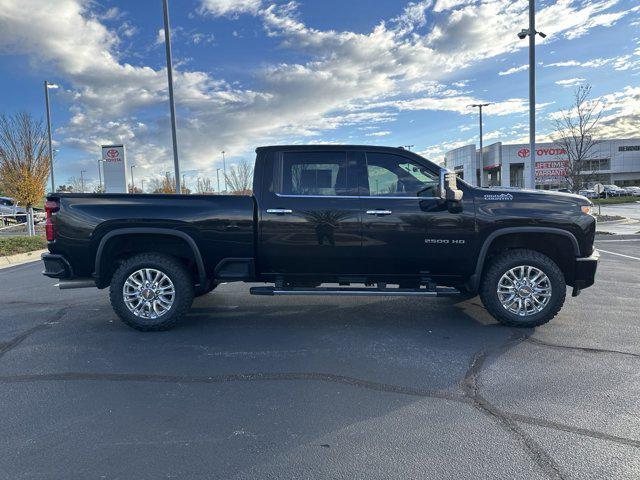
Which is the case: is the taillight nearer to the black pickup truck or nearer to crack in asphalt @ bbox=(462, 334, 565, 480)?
the black pickup truck

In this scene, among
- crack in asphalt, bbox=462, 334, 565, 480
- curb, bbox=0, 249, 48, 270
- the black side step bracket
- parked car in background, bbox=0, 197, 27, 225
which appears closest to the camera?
crack in asphalt, bbox=462, 334, 565, 480

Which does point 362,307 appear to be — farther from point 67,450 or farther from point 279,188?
point 67,450

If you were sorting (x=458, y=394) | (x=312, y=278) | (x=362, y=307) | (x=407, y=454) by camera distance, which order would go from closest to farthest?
(x=407, y=454) → (x=458, y=394) → (x=312, y=278) → (x=362, y=307)

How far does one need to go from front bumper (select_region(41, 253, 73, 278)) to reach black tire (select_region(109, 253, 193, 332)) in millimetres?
547

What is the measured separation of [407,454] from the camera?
278cm

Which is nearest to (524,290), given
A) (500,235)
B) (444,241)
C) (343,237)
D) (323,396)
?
(500,235)

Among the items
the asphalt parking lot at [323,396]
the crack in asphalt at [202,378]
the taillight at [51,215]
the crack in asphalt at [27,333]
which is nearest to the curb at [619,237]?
the asphalt parking lot at [323,396]

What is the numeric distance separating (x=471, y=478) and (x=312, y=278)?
3.18 m

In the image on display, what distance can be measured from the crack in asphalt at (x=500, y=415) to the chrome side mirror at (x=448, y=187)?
1.64 metres

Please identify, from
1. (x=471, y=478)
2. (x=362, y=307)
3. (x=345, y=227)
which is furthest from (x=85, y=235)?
(x=471, y=478)

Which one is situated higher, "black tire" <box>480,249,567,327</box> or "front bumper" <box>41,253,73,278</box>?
"front bumper" <box>41,253,73,278</box>

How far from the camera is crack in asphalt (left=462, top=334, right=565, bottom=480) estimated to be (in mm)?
2658

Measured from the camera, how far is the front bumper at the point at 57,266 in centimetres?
525

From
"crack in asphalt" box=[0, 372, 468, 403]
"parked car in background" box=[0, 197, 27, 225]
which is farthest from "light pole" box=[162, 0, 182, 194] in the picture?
"parked car in background" box=[0, 197, 27, 225]
